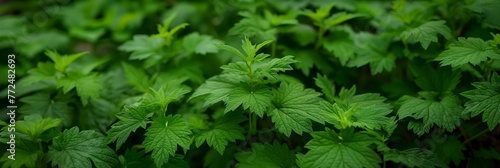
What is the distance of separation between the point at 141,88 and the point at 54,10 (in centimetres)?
196

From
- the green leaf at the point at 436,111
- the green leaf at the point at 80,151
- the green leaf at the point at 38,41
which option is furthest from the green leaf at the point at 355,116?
the green leaf at the point at 38,41

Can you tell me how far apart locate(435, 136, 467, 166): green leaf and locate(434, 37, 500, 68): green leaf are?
0.39 meters

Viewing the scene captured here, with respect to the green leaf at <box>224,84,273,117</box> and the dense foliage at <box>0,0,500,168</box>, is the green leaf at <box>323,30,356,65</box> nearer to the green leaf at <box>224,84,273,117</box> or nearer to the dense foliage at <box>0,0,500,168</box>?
the dense foliage at <box>0,0,500,168</box>

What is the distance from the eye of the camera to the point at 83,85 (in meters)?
1.76

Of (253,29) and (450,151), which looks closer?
(450,151)

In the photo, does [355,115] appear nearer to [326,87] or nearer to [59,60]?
[326,87]

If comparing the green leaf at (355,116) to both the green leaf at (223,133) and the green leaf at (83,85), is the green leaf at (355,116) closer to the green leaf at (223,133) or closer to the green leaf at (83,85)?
the green leaf at (223,133)

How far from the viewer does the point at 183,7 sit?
2.72m

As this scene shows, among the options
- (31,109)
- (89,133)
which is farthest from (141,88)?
(31,109)

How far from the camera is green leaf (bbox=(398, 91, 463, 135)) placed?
140cm

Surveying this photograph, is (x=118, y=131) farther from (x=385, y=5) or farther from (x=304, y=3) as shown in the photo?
(x=385, y=5)

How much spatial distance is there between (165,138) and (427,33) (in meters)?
1.41

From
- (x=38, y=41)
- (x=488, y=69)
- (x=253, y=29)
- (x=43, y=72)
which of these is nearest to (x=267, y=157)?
(x=253, y=29)

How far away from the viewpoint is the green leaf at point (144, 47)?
1942mm
